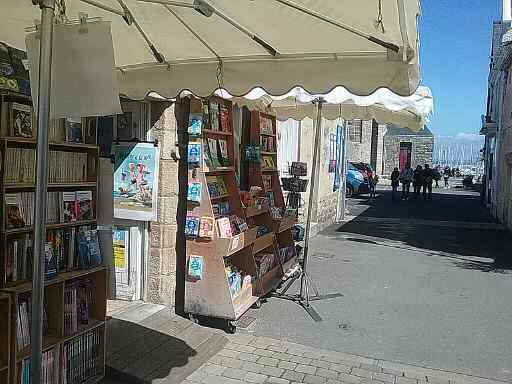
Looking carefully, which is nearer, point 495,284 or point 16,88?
point 16,88

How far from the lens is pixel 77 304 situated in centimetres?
370

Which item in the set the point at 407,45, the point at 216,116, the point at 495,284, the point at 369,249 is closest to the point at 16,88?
the point at 407,45

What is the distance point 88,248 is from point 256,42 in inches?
72.6

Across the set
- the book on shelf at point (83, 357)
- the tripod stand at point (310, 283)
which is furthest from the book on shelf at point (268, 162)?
the book on shelf at point (83, 357)

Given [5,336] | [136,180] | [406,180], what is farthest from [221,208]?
[406,180]

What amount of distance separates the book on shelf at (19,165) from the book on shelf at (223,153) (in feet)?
8.80

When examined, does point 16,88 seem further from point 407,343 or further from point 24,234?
point 407,343

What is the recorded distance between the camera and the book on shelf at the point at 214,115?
561 centimetres

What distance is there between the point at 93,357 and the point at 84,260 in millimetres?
777

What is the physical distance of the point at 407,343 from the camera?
5238 millimetres

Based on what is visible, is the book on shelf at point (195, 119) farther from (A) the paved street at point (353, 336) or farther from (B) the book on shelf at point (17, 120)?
(B) the book on shelf at point (17, 120)

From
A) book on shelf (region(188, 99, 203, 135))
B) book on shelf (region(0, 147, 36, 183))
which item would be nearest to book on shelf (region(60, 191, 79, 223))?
book on shelf (region(0, 147, 36, 183))

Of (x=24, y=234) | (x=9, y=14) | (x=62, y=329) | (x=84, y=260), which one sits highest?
(x=9, y=14)

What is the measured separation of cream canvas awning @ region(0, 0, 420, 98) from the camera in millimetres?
2604
